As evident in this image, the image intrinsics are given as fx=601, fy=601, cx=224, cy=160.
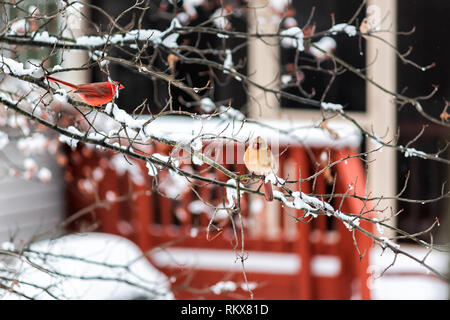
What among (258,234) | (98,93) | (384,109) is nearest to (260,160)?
(98,93)

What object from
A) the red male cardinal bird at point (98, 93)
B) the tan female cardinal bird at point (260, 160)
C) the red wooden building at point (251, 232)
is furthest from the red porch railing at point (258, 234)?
the red male cardinal bird at point (98, 93)

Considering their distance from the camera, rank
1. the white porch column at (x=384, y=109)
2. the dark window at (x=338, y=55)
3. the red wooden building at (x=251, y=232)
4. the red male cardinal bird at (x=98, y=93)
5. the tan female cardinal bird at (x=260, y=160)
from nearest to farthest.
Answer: the tan female cardinal bird at (x=260, y=160)
the red male cardinal bird at (x=98, y=93)
the red wooden building at (x=251, y=232)
the dark window at (x=338, y=55)
the white porch column at (x=384, y=109)

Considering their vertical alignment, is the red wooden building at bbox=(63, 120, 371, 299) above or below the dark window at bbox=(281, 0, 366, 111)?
below

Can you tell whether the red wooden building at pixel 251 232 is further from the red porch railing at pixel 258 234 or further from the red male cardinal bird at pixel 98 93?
the red male cardinal bird at pixel 98 93

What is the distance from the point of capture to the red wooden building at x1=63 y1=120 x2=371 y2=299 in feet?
13.9

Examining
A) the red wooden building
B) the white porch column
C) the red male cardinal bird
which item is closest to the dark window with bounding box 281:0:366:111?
the white porch column

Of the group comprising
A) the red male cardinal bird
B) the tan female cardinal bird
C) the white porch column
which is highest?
the white porch column

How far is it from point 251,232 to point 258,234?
7 cm

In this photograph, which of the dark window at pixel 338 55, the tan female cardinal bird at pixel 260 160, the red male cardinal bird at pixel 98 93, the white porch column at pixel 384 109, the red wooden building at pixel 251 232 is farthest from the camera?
the white porch column at pixel 384 109

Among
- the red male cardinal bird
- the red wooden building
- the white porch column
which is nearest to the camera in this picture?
the red male cardinal bird

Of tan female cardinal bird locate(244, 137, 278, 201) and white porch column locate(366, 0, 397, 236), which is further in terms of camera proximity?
white porch column locate(366, 0, 397, 236)

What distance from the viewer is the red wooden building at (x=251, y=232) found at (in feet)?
13.9

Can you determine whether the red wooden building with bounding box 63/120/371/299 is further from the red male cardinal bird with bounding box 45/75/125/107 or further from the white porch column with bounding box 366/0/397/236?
the red male cardinal bird with bounding box 45/75/125/107
